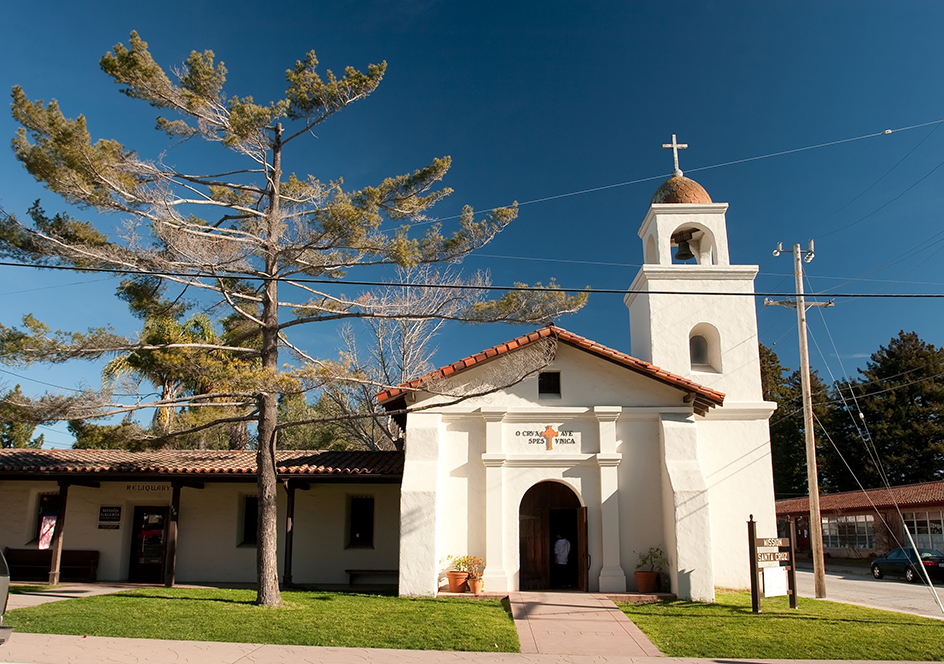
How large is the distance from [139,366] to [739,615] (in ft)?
40.1

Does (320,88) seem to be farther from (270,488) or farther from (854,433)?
(854,433)

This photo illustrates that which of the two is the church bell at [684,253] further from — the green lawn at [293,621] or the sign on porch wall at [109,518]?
the sign on porch wall at [109,518]

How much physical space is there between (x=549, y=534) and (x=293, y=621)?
284 inches

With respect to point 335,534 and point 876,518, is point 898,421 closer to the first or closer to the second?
point 876,518

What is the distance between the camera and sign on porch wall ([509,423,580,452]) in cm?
1602

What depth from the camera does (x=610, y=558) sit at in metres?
15.3

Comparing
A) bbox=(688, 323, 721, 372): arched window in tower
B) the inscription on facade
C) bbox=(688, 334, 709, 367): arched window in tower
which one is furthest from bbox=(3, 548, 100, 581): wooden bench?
bbox=(688, 334, 709, 367): arched window in tower

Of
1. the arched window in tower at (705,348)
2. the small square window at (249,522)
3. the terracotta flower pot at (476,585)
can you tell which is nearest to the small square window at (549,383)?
the arched window in tower at (705,348)

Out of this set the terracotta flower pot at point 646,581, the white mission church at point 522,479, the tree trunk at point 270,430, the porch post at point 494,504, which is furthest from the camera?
the white mission church at point 522,479

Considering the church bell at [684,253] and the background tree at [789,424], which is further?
the background tree at [789,424]

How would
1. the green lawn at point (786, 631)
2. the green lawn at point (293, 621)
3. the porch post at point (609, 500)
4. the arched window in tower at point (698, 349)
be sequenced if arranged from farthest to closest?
the arched window in tower at point (698, 349), the porch post at point (609, 500), the green lawn at point (293, 621), the green lawn at point (786, 631)

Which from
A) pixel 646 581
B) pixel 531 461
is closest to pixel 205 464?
pixel 531 461

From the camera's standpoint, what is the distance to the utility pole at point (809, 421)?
52.2 ft

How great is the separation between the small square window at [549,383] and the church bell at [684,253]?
6091 mm
